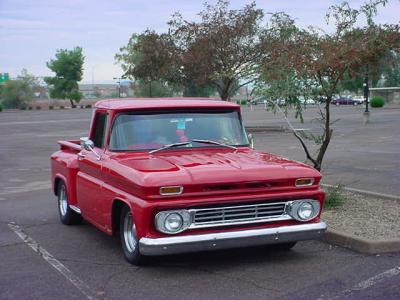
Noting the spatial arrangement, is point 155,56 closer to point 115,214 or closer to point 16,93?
point 115,214

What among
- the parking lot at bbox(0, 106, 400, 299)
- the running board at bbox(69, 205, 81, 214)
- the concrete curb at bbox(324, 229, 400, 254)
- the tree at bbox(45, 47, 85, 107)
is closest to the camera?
the parking lot at bbox(0, 106, 400, 299)

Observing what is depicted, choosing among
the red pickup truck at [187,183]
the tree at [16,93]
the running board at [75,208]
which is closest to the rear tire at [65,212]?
the running board at [75,208]

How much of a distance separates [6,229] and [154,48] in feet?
77.9

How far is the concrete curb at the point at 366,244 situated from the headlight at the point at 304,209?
824mm

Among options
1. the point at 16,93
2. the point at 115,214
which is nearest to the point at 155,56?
the point at 115,214

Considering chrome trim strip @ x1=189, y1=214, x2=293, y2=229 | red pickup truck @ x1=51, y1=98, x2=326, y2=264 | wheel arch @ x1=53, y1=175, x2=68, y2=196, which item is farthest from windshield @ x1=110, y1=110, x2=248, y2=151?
wheel arch @ x1=53, y1=175, x2=68, y2=196

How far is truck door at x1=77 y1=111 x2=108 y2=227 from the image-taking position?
23.7ft

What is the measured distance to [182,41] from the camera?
31.4m

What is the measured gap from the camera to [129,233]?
260 inches

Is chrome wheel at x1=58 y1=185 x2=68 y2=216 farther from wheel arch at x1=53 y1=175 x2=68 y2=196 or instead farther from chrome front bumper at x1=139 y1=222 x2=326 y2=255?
chrome front bumper at x1=139 y1=222 x2=326 y2=255

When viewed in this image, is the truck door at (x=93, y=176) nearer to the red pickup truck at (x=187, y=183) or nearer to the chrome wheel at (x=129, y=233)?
the red pickup truck at (x=187, y=183)

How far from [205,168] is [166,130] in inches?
50.0

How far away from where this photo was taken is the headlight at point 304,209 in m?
6.39

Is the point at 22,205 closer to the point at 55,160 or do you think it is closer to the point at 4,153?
the point at 55,160
